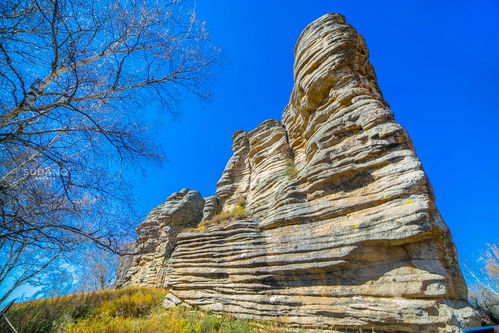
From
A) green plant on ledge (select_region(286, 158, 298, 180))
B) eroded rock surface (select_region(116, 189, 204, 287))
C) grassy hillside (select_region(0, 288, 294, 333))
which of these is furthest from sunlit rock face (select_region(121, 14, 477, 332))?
eroded rock surface (select_region(116, 189, 204, 287))

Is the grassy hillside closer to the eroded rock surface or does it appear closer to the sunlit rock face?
the sunlit rock face

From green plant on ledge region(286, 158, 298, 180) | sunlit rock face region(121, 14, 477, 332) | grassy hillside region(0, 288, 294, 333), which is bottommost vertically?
grassy hillside region(0, 288, 294, 333)

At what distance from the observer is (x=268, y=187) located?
45.9ft

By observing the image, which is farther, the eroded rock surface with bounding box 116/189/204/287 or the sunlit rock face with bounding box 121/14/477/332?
the eroded rock surface with bounding box 116/189/204/287

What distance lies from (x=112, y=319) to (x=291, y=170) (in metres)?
11.6

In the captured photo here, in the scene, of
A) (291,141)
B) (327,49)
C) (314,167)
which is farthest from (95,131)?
(291,141)

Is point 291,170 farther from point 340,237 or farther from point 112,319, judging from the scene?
point 112,319

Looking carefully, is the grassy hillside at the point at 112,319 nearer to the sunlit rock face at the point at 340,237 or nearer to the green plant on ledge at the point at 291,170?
the sunlit rock face at the point at 340,237

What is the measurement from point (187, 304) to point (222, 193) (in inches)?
438

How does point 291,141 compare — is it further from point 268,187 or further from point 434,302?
point 434,302

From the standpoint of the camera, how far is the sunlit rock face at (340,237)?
18.9 feet

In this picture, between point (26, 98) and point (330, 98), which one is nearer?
point (26, 98)

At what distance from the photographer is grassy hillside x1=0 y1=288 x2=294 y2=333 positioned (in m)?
6.04

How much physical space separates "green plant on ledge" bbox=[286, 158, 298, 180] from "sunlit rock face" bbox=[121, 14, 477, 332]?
146 millimetres
